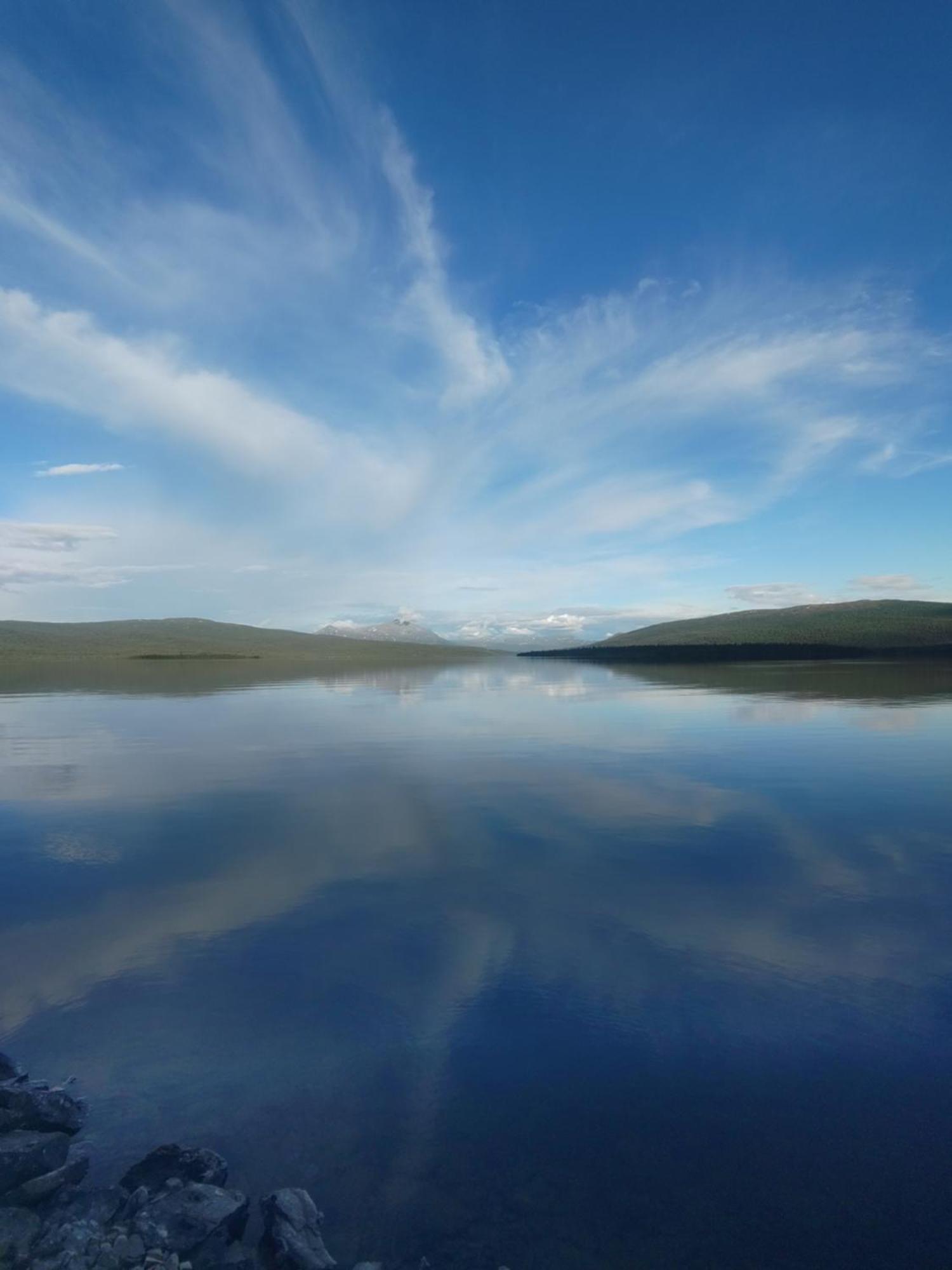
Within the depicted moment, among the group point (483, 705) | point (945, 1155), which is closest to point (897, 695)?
point (483, 705)

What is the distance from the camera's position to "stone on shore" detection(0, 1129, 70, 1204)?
18.7ft

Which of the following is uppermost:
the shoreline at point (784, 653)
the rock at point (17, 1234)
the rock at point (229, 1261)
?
the shoreline at point (784, 653)

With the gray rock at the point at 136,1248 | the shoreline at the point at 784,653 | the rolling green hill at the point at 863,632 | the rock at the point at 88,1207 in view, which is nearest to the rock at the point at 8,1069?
the rock at the point at 88,1207

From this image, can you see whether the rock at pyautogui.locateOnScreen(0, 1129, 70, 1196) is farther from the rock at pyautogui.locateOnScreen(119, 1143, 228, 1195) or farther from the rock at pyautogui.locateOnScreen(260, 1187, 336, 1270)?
the rock at pyautogui.locateOnScreen(260, 1187, 336, 1270)

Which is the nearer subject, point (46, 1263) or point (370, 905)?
point (46, 1263)

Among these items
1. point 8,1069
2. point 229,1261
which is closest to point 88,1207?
point 229,1261

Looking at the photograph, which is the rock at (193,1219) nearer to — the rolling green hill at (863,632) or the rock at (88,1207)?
the rock at (88,1207)

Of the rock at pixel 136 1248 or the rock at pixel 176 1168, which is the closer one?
the rock at pixel 136 1248

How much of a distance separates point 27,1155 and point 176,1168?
44.7 inches

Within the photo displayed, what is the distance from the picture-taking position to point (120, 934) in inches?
418

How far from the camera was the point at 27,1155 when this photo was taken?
5828mm

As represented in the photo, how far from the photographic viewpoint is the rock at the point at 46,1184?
5551mm

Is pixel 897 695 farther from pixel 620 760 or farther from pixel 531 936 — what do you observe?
pixel 531 936

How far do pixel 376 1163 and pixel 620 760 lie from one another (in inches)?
696
